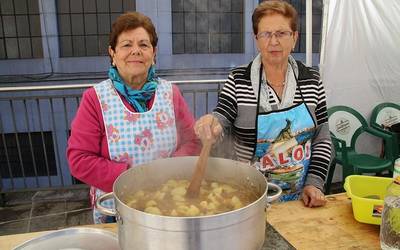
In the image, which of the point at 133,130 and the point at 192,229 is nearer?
the point at 192,229

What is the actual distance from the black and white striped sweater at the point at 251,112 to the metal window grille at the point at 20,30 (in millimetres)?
6443

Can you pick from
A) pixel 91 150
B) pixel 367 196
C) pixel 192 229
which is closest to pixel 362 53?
pixel 367 196

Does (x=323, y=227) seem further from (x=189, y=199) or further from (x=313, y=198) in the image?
(x=189, y=199)

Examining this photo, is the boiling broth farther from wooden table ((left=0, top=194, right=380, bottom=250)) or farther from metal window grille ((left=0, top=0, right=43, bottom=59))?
metal window grille ((left=0, top=0, right=43, bottom=59))

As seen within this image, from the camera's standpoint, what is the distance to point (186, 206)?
3.94 feet

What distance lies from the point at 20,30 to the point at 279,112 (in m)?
6.95

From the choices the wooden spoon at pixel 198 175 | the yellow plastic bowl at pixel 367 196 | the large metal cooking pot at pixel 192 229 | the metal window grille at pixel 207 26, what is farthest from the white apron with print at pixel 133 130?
the metal window grille at pixel 207 26

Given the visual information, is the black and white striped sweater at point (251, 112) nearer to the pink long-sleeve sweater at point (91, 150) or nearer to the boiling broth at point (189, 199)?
the pink long-sleeve sweater at point (91, 150)

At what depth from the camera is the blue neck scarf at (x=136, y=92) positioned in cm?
181

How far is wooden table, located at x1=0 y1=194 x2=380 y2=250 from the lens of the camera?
1363mm

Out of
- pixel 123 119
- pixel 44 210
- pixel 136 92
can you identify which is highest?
pixel 136 92

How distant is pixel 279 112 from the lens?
1.83 meters

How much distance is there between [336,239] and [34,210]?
4046mm

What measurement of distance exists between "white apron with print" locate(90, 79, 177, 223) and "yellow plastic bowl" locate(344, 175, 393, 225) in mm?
885
